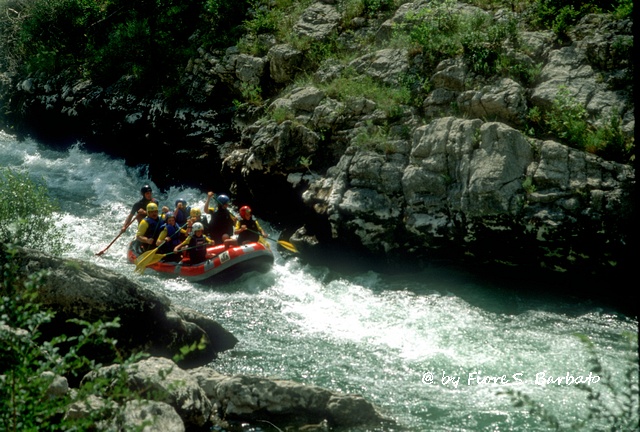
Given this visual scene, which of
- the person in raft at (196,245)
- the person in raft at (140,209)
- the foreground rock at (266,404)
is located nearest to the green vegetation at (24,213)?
the person in raft at (196,245)

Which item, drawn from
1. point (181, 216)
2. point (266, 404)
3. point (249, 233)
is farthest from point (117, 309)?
point (181, 216)

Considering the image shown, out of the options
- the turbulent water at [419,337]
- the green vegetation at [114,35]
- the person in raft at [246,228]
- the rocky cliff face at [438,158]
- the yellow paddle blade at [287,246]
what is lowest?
the turbulent water at [419,337]

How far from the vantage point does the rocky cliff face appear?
31.1 feet

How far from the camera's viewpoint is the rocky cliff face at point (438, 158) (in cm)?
947

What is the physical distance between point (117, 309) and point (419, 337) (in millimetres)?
4122

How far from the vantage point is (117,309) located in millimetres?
7301

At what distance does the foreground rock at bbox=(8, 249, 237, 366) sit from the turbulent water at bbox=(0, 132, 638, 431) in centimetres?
69

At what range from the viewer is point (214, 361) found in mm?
Answer: 7914

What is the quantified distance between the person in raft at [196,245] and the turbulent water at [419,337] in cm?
53

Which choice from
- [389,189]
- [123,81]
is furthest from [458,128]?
[123,81]

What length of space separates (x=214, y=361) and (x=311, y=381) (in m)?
1.36

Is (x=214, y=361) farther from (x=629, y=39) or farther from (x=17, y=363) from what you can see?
(x=629, y=39)

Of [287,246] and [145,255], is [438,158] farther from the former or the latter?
[145,255]

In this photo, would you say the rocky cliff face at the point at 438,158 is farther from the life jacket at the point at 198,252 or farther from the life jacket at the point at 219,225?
the life jacket at the point at 198,252
